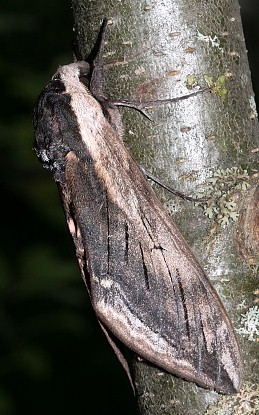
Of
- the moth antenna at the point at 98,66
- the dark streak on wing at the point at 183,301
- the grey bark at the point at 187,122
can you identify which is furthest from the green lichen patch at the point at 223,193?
the moth antenna at the point at 98,66

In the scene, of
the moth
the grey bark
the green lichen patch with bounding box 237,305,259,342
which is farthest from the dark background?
the green lichen patch with bounding box 237,305,259,342

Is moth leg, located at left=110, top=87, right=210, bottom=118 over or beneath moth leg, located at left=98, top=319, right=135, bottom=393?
over

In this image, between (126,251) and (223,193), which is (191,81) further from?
(126,251)

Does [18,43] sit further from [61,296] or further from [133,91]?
[133,91]

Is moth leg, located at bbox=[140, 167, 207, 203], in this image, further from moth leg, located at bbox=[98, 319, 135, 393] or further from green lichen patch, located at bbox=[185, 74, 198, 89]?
moth leg, located at bbox=[98, 319, 135, 393]

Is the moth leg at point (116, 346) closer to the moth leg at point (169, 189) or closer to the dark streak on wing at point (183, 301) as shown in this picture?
the dark streak on wing at point (183, 301)

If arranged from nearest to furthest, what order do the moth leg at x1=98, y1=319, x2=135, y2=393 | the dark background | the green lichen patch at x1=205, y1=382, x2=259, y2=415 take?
the green lichen patch at x1=205, y1=382, x2=259, y2=415
the moth leg at x1=98, y1=319, x2=135, y2=393
the dark background

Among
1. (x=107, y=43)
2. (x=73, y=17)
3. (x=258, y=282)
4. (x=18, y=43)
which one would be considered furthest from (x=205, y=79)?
(x=18, y=43)
